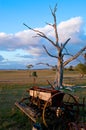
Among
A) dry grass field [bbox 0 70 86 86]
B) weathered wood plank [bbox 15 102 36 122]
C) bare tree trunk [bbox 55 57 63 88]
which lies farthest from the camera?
dry grass field [bbox 0 70 86 86]

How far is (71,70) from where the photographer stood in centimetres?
10856

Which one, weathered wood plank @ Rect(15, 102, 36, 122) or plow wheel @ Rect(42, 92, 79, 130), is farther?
weathered wood plank @ Rect(15, 102, 36, 122)

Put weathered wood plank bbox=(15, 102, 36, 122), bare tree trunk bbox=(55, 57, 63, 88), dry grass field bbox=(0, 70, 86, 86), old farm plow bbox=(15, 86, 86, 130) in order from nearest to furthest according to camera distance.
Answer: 1. old farm plow bbox=(15, 86, 86, 130)
2. weathered wood plank bbox=(15, 102, 36, 122)
3. bare tree trunk bbox=(55, 57, 63, 88)
4. dry grass field bbox=(0, 70, 86, 86)

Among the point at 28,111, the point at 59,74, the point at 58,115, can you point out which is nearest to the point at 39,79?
the point at 59,74

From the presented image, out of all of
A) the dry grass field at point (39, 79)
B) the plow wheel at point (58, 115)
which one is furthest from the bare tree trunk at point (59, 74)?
the plow wheel at point (58, 115)

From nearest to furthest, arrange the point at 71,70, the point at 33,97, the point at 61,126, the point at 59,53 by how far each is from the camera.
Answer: the point at 61,126
the point at 33,97
the point at 59,53
the point at 71,70

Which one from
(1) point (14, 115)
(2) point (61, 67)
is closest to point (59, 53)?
(2) point (61, 67)

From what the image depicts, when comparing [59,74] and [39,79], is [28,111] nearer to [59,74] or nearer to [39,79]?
[59,74]

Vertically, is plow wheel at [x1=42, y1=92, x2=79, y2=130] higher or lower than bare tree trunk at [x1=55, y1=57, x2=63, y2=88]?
lower

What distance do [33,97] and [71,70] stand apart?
312ft

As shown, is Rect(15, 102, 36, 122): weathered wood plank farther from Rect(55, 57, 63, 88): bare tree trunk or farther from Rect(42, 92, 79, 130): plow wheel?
Rect(55, 57, 63, 88): bare tree trunk

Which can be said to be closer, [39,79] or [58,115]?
[58,115]

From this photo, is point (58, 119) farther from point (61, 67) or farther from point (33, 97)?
point (61, 67)

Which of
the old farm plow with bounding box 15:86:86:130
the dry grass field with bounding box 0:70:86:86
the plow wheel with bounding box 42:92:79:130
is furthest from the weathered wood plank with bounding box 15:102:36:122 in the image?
the dry grass field with bounding box 0:70:86:86
